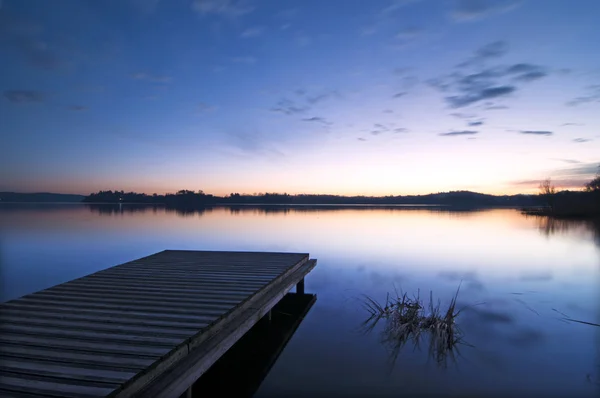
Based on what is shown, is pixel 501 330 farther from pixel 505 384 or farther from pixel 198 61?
pixel 198 61

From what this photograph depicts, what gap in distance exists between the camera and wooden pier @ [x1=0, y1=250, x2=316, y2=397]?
90.5 inches

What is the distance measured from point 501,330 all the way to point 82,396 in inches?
245

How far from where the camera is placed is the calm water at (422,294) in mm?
4230

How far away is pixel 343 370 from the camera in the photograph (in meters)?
4.43

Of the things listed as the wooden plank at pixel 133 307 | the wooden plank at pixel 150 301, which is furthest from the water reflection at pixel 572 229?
the wooden plank at pixel 133 307

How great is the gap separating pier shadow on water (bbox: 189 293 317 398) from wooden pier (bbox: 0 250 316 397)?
1.99 ft

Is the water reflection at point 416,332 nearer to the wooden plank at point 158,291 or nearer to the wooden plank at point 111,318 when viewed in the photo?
the wooden plank at point 158,291

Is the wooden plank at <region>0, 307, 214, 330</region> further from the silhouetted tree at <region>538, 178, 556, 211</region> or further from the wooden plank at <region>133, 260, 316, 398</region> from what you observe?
the silhouetted tree at <region>538, 178, 556, 211</region>

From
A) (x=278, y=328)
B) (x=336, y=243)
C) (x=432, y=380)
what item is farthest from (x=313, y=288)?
(x=336, y=243)

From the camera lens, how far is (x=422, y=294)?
27.5ft

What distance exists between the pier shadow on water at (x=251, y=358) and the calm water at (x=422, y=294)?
0.17 m

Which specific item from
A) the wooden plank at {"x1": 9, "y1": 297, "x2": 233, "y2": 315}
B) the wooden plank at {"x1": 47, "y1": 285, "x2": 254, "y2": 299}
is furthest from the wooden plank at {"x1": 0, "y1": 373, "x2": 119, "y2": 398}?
the wooden plank at {"x1": 47, "y1": 285, "x2": 254, "y2": 299}

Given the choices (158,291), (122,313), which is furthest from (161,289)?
(122,313)

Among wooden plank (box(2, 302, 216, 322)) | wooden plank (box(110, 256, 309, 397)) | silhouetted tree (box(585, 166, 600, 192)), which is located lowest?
wooden plank (box(110, 256, 309, 397))
